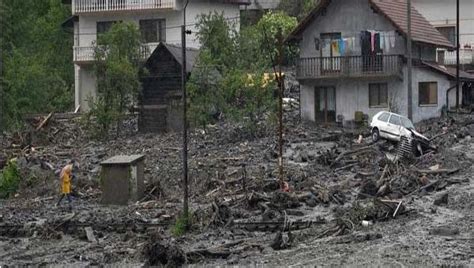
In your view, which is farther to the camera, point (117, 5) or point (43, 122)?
point (117, 5)

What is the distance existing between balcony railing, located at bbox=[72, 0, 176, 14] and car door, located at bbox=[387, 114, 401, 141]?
2016cm

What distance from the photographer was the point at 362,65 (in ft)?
144

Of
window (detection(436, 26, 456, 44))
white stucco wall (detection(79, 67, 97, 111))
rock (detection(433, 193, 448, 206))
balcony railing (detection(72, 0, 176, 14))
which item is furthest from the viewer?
white stucco wall (detection(79, 67, 97, 111))

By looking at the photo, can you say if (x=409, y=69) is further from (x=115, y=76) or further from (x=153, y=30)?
(x=153, y=30)

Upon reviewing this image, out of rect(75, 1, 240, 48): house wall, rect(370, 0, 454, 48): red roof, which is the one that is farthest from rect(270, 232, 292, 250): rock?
rect(75, 1, 240, 48): house wall

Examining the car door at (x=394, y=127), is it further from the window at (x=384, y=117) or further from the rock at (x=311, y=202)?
the rock at (x=311, y=202)

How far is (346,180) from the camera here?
28.6m

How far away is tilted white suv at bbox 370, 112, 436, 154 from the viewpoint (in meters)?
33.4

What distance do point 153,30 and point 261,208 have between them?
1199 inches

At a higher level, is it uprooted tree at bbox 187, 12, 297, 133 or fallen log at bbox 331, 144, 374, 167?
uprooted tree at bbox 187, 12, 297, 133

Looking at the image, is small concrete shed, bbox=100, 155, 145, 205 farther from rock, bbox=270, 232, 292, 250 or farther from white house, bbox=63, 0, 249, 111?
white house, bbox=63, 0, 249, 111

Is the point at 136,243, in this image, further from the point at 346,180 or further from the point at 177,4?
the point at 177,4

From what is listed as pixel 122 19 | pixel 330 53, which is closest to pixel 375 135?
pixel 330 53

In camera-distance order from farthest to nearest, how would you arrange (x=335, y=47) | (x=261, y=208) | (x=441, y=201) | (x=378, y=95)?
(x=335, y=47) < (x=378, y=95) < (x=261, y=208) < (x=441, y=201)
